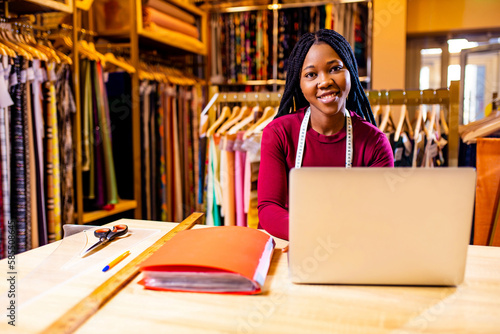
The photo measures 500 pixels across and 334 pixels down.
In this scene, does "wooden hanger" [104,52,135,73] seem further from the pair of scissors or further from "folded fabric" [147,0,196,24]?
the pair of scissors

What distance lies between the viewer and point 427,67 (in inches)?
157

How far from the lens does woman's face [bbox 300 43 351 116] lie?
1.29 m

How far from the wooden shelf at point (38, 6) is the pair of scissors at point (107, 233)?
152 cm

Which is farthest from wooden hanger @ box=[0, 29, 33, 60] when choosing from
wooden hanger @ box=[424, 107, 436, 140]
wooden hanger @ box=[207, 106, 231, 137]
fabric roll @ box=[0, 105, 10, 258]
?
wooden hanger @ box=[424, 107, 436, 140]

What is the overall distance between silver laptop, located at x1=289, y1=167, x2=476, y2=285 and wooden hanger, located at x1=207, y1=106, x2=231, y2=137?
152 cm

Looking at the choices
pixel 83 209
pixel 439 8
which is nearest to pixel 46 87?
pixel 83 209

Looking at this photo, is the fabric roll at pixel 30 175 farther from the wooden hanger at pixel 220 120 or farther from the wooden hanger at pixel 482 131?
the wooden hanger at pixel 482 131

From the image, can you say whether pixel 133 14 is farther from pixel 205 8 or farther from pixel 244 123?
pixel 244 123

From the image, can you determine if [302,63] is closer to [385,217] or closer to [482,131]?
[385,217]

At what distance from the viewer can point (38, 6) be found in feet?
7.39

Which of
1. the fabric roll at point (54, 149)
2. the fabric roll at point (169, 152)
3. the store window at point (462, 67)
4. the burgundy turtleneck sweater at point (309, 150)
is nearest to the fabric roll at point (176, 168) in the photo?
the fabric roll at point (169, 152)

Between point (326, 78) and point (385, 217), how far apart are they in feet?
2.09

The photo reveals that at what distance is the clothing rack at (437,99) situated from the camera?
6.88ft

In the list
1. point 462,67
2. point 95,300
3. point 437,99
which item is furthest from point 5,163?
point 462,67
